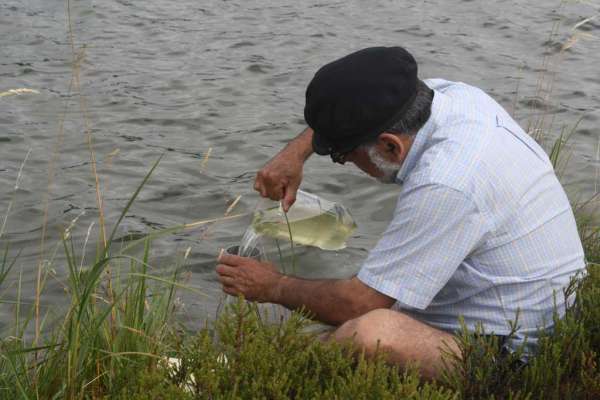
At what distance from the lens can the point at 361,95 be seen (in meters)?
3.73

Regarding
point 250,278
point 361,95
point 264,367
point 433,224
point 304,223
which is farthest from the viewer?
point 304,223

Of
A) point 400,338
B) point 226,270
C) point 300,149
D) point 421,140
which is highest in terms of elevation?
point 421,140

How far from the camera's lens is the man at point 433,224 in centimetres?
360

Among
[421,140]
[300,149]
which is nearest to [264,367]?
[421,140]

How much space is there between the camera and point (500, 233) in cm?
367

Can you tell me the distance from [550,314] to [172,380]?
1466mm

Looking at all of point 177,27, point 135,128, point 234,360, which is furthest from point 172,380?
point 177,27

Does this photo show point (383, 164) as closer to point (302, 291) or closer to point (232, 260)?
point (302, 291)

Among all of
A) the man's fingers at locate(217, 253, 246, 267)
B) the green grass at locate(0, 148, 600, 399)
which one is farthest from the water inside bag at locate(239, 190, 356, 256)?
the green grass at locate(0, 148, 600, 399)

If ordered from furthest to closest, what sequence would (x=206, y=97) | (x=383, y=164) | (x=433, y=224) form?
(x=206, y=97) → (x=383, y=164) → (x=433, y=224)

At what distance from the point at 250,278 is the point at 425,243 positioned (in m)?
0.77

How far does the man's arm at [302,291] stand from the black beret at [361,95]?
1.75ft

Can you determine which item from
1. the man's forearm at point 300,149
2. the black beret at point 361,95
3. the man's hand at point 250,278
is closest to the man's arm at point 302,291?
the man's hand at point 250,278

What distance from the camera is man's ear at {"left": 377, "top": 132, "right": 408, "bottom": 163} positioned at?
376cm
